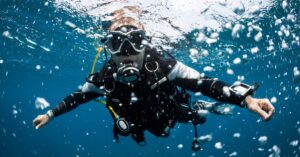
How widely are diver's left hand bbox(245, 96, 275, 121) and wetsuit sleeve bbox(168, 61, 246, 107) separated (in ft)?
0.79

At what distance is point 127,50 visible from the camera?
5.33 metres

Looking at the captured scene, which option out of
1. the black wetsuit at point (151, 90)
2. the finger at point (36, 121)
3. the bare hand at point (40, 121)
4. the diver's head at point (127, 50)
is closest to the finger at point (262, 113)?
the black wetsuit at point (151, 90)

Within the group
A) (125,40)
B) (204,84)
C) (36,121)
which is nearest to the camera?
(204,84)

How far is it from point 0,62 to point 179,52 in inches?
948

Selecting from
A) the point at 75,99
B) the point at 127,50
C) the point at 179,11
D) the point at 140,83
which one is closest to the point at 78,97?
the point at 75,99

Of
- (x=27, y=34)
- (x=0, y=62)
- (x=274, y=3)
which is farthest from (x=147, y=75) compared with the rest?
(x=0, y=62)

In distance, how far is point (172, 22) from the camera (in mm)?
11992

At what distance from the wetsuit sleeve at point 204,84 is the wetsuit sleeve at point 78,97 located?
195 centimetres

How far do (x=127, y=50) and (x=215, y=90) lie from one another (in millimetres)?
1865

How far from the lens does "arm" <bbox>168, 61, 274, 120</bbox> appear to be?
13.4 ft

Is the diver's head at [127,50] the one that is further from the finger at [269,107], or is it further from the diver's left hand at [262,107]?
the finger at [269,107]

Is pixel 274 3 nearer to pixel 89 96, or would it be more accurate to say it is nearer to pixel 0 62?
pixel 89 96

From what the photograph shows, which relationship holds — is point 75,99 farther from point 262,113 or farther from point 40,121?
point 262,113

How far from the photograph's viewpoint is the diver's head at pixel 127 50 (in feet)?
16.8
